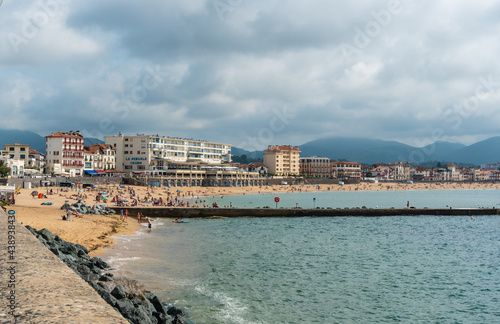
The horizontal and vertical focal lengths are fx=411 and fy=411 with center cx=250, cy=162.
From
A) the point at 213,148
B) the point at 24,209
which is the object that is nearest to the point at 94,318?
the point at 24,209

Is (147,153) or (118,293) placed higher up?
A: (147,153)

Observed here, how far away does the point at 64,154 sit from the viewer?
313 feet

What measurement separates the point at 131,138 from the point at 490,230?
3836 inches

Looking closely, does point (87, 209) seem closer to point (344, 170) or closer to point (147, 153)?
point (147, 153)

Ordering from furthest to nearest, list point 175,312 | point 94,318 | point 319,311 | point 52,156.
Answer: point 52,156 → point 319,311 → point 175,312 → point 94,318

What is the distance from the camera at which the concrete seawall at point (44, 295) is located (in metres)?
7.18

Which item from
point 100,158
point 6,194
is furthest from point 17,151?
point 6,194

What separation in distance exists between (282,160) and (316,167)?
2189 cm

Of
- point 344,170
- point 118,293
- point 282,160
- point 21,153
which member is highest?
point 282,160

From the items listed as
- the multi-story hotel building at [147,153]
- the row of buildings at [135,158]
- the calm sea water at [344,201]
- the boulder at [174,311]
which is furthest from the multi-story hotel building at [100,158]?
the boulder at [174,311]

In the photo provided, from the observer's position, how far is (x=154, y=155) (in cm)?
11931

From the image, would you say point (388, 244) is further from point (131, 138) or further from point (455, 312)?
point (131, 138)

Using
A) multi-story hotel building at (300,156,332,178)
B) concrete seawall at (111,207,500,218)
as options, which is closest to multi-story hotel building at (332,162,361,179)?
multi-story hotel building at (300,156,332,178)

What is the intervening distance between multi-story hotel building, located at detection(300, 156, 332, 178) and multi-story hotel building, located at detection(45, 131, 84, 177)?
10483cm
